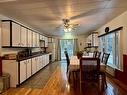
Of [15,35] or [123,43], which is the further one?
[123,43]

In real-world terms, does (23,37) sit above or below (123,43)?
above

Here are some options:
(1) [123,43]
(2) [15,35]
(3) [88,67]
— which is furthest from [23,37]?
(1) [123,43]

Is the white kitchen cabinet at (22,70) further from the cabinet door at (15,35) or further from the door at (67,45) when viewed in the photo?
the door at (67,45)

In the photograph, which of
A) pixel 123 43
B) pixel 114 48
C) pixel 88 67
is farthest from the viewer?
pixel 114 48

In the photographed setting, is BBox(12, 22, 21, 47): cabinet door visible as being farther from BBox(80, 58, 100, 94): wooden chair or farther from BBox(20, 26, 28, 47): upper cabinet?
BBox(80, 58, 100, 94): wooden chair

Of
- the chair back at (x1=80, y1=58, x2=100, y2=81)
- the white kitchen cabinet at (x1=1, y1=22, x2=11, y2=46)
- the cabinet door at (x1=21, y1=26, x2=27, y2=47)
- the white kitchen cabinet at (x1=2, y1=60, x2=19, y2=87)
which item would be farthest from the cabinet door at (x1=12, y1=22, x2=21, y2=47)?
the chair back at (x1=80, y1=58, x2=100, y2=81)

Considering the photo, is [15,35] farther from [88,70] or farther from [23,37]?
[88,70]

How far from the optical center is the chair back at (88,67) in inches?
129

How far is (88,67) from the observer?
3332mm

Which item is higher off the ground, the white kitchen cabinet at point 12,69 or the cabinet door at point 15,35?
the cabinet door at point 15,35

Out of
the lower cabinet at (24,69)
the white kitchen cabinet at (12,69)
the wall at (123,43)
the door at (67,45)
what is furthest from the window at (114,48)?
the door at (67,45)

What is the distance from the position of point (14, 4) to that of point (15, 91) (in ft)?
7.52

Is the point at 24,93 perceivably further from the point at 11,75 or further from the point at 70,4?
the point at 70,4

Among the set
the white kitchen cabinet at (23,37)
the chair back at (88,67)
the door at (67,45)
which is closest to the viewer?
the chair back at (88,67)
